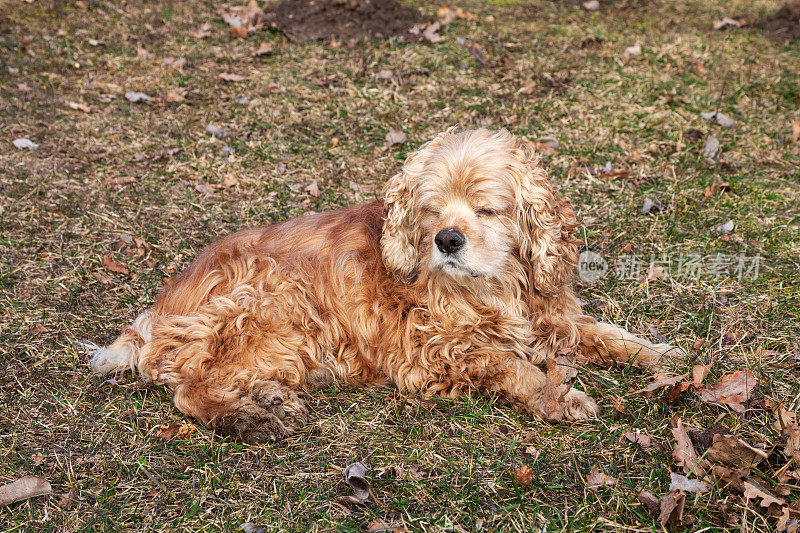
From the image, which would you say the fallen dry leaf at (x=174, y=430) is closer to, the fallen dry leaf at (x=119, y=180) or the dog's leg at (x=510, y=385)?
the dog's leg at (x=510, y=385)

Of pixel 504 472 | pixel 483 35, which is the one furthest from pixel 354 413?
pixel 483 35

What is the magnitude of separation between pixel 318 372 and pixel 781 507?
2.47m

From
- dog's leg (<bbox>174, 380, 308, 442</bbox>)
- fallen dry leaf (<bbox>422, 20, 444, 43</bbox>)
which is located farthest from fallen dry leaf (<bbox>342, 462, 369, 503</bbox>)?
fallen dry leaf (<bbox>422, 20, 444, 43</bbox>)

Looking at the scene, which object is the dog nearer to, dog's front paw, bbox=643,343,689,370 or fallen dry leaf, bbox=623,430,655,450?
dog's front paw, bbox=643,343,689,370

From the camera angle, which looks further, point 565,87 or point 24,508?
point 565,87

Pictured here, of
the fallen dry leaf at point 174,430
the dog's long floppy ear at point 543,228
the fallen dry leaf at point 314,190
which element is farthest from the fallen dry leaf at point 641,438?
the fallen dry leaf at point 314,190

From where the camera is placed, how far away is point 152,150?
628 centimetres

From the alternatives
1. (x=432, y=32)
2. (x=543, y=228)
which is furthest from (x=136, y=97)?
(x=543, y=228)

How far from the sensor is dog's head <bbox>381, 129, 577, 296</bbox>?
11.7 ft

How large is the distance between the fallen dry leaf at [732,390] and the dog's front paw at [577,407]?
0.56m

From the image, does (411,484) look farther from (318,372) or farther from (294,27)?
(294,27)

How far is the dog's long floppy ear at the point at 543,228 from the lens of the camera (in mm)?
3766

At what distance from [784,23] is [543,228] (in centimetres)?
682

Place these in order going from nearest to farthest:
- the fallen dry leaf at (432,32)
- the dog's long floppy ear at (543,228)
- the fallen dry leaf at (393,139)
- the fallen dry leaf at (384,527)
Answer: the fallen dry leaf at (384,527), the dog's long floppy ear at (543,228), the fallen dry leaf at (393,139), the fallen dry leaf at (432,32)
